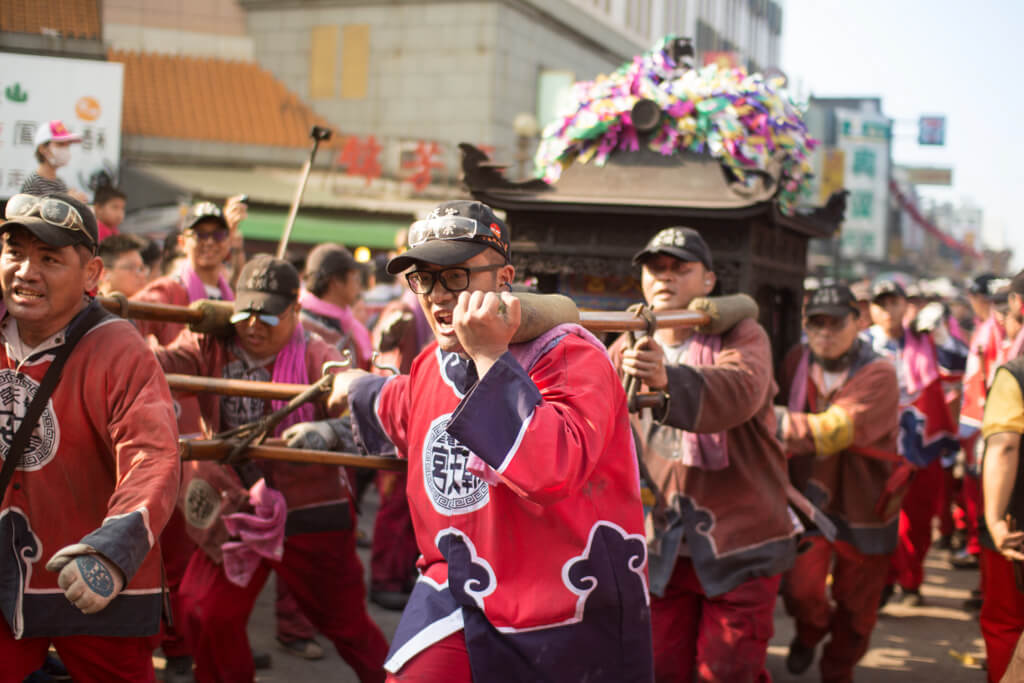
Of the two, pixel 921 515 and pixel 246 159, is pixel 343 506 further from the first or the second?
pixel 246 159

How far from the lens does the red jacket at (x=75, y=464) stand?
129 inches

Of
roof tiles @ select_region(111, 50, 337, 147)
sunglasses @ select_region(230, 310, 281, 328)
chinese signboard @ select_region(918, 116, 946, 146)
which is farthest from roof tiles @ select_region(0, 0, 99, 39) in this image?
chinese signboard @ select_region(918, 116, 946, 146)

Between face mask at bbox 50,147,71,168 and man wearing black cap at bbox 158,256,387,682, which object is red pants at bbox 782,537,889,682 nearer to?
man wearing black cap at bbox 158,256,387,682

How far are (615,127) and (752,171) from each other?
0.83 m

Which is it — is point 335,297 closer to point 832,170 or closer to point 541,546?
point 541,546

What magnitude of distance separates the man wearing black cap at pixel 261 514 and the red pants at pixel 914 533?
177 inches

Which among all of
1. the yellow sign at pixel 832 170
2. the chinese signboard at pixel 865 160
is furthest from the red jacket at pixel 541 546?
the chinese signboard at pixel 865 160

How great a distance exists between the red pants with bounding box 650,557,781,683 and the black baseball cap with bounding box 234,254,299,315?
1.99 m

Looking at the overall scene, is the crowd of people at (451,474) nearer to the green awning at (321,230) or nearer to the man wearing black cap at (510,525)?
the man wearing black cap at (510,525)

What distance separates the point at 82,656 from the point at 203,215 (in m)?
3.48

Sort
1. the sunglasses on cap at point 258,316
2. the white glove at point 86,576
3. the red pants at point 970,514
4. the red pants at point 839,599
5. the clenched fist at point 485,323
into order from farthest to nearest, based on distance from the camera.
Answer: the red pants at point 970,514 < the red pants at point 839,599 < the sunglasses on cap at point 258,316 < the white glove at point 86,576 < the clenched fist at point 485,323

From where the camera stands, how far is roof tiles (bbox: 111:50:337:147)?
2255 centimetres

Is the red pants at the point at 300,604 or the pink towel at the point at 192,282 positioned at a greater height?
the pink towel at the point at 192,282

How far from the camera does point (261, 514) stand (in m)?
4.65
